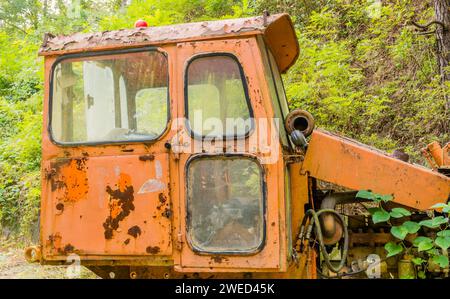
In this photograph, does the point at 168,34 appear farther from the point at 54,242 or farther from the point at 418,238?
the point at 418,238

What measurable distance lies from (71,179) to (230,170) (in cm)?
110

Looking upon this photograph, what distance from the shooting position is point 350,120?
6684mm

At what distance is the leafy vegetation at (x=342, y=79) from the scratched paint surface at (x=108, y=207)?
12.1ft

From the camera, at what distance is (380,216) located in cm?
331

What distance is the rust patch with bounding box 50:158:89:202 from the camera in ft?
10.2

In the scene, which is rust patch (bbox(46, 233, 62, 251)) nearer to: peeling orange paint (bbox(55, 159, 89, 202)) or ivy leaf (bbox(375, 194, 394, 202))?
peeling orange paint (bbox(55, 159, 89, 202))

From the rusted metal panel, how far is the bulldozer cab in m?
0.31

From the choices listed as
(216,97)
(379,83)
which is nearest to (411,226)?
(216,97)

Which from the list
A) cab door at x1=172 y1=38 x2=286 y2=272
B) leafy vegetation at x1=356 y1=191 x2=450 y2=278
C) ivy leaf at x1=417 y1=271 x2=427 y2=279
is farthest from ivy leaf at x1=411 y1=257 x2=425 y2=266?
cab door at x1=172 y1=38 x2=286 y2=272

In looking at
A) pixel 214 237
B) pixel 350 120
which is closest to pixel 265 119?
pixel 214 237

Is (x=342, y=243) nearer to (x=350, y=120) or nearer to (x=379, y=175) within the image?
(x=379, y=175)

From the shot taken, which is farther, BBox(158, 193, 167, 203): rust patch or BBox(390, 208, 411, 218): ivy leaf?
BBox(390, 208, 411, 218): ivy leaf

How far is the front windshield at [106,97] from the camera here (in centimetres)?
320

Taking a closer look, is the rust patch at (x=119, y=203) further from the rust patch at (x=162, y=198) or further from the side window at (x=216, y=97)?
the side window at (x=216, y=97)
